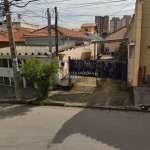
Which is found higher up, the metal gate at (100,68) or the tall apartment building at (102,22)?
the tall apartment building at (102,22)

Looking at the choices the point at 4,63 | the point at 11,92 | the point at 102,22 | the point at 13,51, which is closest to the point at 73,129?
the point at 13,51

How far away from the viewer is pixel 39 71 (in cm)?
688

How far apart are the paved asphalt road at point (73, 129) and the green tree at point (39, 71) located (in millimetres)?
1313

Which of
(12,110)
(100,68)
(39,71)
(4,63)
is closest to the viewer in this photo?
(12,110)

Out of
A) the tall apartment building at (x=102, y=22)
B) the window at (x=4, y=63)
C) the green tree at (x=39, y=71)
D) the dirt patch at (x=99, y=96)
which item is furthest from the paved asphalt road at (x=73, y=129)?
the tall apartment building at (x=102, y=22)

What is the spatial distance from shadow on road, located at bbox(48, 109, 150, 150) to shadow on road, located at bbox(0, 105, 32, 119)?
2199mm

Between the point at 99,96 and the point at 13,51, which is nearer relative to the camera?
the point at 13,51

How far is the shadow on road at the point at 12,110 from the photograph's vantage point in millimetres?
6141

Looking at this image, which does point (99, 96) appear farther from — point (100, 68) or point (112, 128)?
point (112, 128)

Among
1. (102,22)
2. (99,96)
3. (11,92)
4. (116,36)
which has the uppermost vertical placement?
(102,22)

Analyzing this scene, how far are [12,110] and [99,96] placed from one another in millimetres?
4051

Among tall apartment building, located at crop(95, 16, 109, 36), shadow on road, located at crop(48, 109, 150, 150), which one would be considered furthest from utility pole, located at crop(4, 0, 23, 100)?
tall apartment building, located at crop(95, 16, 109, 36)

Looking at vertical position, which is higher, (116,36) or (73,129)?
(116,36)

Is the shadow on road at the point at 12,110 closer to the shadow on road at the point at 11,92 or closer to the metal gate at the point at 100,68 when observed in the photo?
the shadow on road at the point at 11,92
